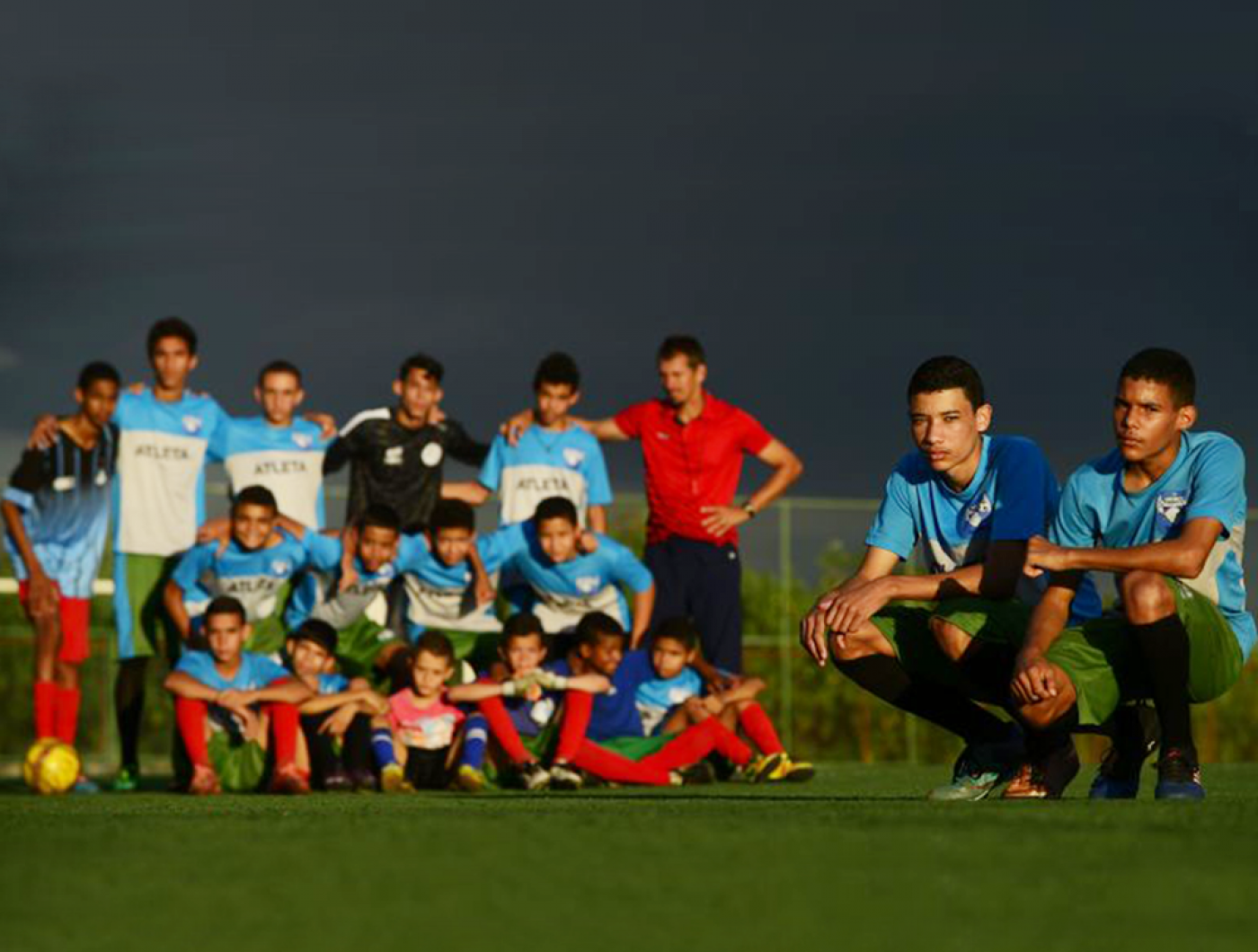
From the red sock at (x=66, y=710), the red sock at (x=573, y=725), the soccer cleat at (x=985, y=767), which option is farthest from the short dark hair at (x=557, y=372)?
the soccer cleat at (x=985, y=767)

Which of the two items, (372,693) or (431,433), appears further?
(431,433)

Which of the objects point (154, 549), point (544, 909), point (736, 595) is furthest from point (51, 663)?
point (544, 909)

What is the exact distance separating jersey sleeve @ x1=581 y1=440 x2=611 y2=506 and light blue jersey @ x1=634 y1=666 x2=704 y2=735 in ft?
3.66

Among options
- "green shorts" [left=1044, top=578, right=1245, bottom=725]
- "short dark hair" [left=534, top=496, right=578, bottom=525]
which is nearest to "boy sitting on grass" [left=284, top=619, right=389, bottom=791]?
"short dark hair" [left=534, top=496, right=578, bottom=525]

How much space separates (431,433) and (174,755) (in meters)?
2.20

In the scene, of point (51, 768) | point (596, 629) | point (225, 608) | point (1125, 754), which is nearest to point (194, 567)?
point (225, 608)

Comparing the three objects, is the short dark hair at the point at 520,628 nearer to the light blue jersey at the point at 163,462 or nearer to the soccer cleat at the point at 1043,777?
the light blue jersey at the point at 163,462

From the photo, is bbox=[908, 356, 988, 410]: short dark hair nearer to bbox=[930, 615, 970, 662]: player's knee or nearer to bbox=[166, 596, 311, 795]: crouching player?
bbox=[930, 615, 970, 662]: player's knee

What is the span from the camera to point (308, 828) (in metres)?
4.12

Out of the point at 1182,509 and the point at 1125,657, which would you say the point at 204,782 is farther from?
the point at 1182,509

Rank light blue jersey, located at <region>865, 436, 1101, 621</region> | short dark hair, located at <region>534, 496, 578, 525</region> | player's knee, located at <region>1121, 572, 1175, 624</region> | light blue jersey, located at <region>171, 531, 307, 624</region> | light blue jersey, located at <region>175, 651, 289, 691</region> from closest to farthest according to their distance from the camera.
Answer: player's knee, located at <region>1121, 572, 1175, 624</region> → light blue jersey, located at <region>865, 436, 1101, 621</region> → light blue jersey, located at <region>175, 651, 289, 691</region> → short dark hair, located at <region>534, 496, 578, 525</region> → light blue jersey, located at <region>171, 531, 307, 624</region>

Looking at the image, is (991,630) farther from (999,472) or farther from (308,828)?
(308,828)

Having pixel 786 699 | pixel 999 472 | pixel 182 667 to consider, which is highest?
pixel 999 472

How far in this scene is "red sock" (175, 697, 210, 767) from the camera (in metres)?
8.99
